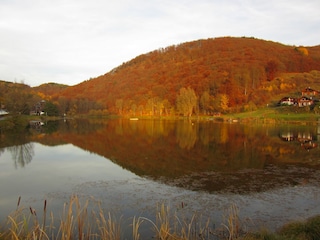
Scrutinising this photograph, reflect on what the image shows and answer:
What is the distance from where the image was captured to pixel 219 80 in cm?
12162

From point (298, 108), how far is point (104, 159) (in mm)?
71362

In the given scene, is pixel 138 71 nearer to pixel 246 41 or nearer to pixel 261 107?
pixel 246 41

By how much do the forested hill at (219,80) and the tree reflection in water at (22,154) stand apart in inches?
3234

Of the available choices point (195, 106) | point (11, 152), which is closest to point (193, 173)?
point (11, 152)

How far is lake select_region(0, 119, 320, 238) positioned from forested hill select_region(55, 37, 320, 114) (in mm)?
79177

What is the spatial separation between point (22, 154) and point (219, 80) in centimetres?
10631

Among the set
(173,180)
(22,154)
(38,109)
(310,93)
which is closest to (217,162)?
(173,180)

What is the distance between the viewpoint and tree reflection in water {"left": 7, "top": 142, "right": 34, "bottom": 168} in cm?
2105

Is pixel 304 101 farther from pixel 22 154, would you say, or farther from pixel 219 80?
pixel 22 154

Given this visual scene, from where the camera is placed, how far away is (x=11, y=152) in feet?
82.5

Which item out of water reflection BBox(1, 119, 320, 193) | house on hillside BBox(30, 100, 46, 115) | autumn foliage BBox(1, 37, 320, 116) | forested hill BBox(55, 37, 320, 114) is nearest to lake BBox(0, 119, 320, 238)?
water reflection BBox(1, 119, 320, 193)

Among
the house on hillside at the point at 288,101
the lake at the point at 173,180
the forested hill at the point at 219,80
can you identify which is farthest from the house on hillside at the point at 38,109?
the house on hillside at the point at 288,101

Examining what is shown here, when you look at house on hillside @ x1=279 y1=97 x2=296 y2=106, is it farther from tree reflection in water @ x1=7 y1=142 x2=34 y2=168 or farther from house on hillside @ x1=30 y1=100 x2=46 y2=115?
house on hillside @ x1=30 y1=100 x2=46 y2=115

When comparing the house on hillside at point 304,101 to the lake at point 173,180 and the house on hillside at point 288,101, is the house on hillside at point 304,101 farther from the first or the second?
the lake at point 173,180
